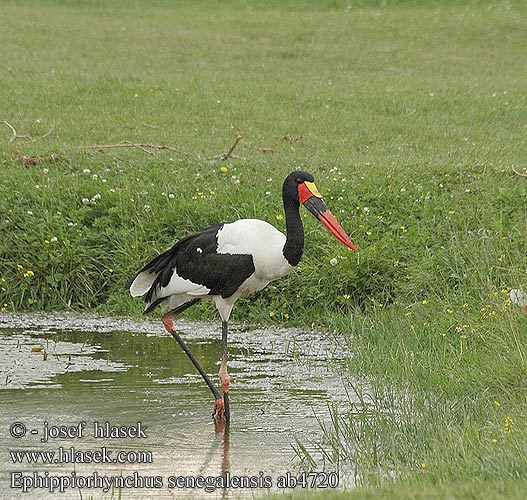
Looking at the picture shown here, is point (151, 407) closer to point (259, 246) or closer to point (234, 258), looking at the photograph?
point (234, 258)

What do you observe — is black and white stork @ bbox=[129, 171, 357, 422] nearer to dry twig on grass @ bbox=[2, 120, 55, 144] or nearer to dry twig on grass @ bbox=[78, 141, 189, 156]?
dry twig on grass @ bbox=[78, 141, 189, 156]

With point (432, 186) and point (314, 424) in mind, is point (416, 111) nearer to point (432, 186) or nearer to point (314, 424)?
point (432, 186)

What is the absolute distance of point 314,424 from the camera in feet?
21.0

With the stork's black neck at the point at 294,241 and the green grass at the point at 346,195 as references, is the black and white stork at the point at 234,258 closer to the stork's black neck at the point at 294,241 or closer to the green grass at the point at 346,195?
the stork's black neck at the point at 294,241

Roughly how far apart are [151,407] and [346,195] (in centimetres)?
366

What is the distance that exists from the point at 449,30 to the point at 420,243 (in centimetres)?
1119

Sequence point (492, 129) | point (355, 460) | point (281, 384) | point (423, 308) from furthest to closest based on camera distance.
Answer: point (492, 129) → point (423, 308) → point (281, 384) → point (355, 460)

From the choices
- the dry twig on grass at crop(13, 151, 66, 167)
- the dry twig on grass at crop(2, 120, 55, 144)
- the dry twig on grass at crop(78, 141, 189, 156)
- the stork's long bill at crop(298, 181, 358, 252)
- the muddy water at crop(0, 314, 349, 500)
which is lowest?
the dry twig on grass at crop(2, 120, 55, 144)

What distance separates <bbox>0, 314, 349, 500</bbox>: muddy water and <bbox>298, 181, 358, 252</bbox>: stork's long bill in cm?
95

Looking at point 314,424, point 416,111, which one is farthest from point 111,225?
point 416,111

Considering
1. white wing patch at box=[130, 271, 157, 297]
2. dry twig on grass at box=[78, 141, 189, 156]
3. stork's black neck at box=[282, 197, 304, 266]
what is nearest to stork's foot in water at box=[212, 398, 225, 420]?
stork's black neck at box=[282, 197, 304, 266]

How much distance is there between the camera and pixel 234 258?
691cm

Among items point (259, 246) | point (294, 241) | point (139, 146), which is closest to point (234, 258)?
point (259, 246)

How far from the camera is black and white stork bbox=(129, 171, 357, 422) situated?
6.90 m
